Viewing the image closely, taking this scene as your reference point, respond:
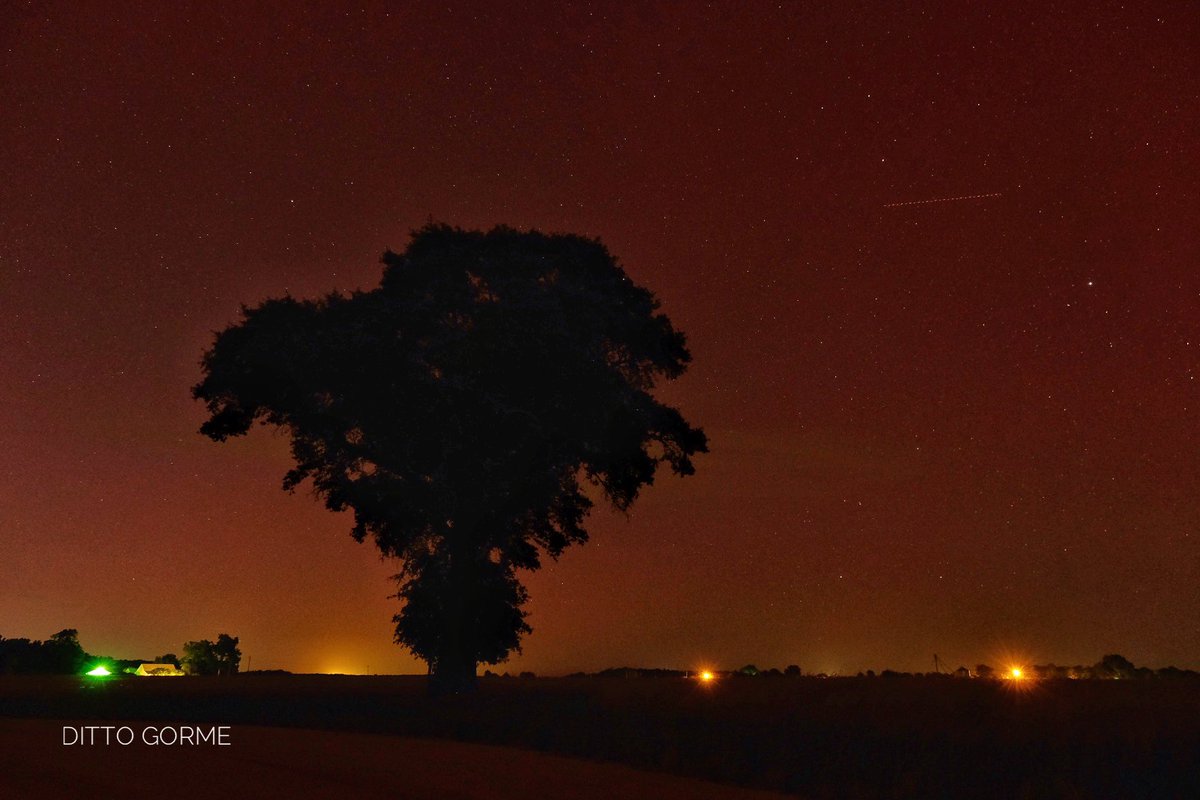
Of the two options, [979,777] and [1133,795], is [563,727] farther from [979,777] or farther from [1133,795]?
[1133,795]

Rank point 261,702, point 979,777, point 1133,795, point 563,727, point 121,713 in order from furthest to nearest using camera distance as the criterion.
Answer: point 261,702 → point 121,713 → point 563,727 → point 979,777 → point 1133,795

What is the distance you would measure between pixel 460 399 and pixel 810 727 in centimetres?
1493


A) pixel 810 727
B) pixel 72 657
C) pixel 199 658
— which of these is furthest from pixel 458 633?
pixel 199 658

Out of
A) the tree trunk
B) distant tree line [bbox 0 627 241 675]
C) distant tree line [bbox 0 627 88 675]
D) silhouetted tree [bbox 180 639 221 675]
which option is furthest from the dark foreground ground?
silhouetted tree [bbox 180 639 221 675]

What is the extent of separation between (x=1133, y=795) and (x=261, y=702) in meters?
22.9

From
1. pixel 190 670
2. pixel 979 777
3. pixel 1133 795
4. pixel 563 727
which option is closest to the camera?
pixel 1133 795

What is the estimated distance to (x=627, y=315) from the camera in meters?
33.7

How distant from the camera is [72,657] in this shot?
10956cm

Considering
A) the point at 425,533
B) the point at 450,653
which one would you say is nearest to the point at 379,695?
the point at 450,653

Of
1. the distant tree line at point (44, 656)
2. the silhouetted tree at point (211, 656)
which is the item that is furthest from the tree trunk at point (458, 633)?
the silhouetted tree at point (211, 656)

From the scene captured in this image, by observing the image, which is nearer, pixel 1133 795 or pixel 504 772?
pixel 1133 795

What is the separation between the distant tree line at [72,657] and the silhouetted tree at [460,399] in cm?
5545

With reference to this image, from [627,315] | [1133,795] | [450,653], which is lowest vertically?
[1133,795]

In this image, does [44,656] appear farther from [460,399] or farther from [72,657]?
[460,399]
